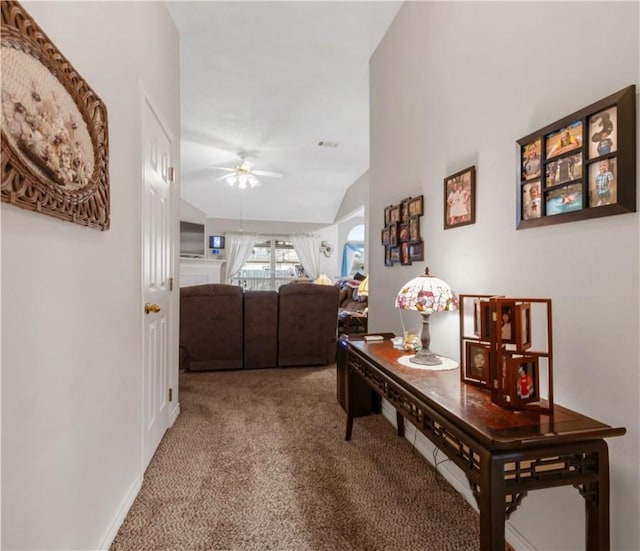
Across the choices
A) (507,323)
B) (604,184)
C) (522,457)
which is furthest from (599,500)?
(604,184)

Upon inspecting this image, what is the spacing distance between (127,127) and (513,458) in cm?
197

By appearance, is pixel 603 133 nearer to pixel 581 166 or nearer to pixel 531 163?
pixel 581 166

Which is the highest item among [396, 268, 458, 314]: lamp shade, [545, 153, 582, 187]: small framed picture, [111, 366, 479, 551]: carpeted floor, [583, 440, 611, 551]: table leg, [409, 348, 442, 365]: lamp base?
[545, 153, 582, 187]: small framed picture

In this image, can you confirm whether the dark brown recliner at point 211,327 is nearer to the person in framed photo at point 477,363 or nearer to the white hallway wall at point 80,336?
the white hallway wall at point 80,336

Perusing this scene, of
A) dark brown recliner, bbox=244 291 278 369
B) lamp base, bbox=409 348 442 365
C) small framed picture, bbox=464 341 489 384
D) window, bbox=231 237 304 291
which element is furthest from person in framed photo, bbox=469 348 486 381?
window, bbox=231 237 304 291

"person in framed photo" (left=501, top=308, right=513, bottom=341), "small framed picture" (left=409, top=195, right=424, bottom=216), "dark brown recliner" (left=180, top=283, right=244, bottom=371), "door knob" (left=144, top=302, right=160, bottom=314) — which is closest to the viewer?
"person in framed photo" (left=501, top=308, right=513, bottom=341)

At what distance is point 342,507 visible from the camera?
1592 millimetres

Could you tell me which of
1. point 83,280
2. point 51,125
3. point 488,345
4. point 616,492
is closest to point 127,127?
point 51,125

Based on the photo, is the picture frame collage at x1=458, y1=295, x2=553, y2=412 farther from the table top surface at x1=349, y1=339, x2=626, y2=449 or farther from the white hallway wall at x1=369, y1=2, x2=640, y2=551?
the white hallway wall at x1=369, y1=2, x2=640, y2=551

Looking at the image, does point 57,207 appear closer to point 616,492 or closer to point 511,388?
point 511,388

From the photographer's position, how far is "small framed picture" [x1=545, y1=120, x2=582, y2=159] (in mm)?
1092

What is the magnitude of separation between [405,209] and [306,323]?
197cm

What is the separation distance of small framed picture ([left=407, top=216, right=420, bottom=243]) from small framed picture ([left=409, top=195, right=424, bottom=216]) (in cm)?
3

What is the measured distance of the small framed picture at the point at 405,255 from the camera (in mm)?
2284
